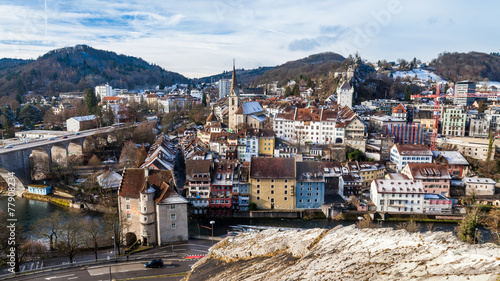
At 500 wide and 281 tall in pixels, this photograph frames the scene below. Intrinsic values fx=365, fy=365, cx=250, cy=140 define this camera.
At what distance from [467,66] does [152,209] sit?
107 meters

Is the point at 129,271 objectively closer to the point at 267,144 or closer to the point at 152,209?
the point at 152,209

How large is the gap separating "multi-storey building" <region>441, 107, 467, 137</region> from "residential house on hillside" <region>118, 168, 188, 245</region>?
3935 centimetres

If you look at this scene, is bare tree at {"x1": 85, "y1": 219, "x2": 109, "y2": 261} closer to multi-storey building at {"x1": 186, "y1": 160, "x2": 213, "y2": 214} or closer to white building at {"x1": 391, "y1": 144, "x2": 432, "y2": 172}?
multi-storey building at {"x1": 186, "y1": 160, "x2": 213, "y2": 214}

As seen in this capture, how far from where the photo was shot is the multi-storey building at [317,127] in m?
40.4

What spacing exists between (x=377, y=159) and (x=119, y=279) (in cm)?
2980

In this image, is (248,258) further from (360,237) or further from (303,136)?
(303,136)

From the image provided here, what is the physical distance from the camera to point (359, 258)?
5.14 metres

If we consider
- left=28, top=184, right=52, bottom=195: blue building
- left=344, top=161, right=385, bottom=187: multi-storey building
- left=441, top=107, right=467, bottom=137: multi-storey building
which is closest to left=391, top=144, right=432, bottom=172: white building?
left=344, top=161, right=385, bottom=187: multi-storey building

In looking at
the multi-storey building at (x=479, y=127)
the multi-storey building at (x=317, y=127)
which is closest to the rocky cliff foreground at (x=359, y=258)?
the multi-storey building at (x=317, y=127)

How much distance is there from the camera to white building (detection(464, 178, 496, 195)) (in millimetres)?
30797

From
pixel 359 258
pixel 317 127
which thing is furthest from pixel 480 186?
pixel 359 258

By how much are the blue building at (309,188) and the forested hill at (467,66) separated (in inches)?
3095

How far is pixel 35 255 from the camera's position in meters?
17.6

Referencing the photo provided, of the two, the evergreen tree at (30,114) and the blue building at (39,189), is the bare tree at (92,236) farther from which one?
the evergreen tree at (30,114)
